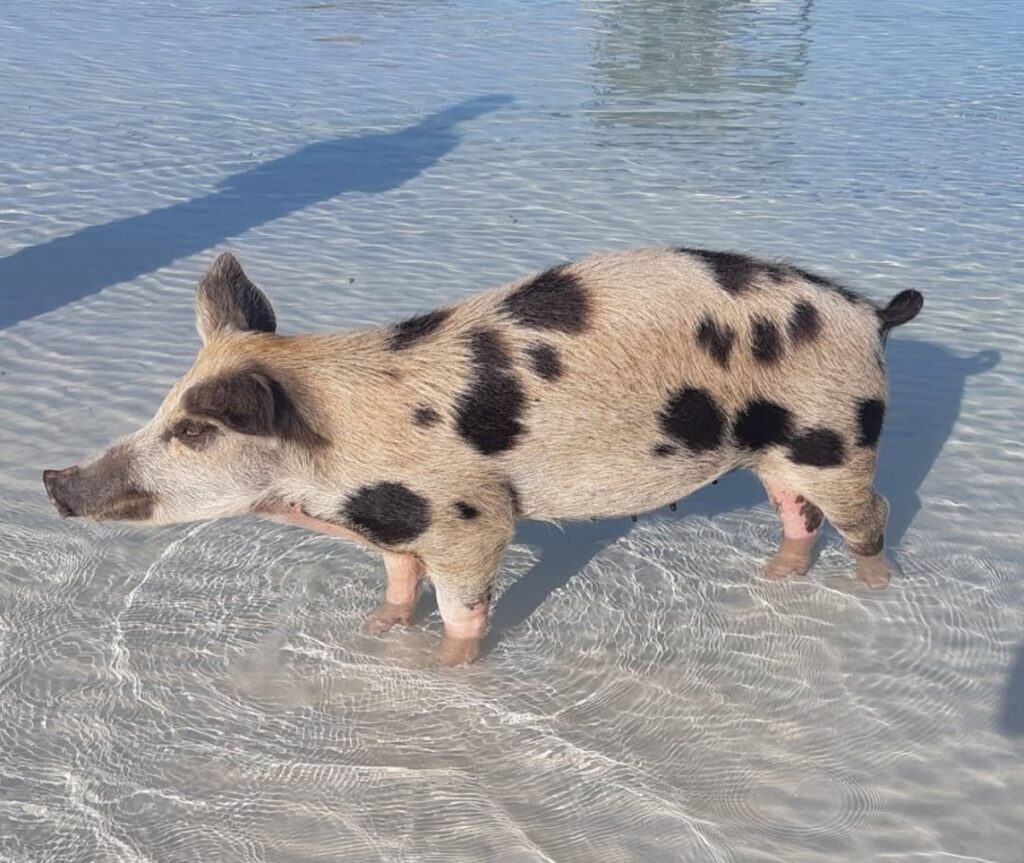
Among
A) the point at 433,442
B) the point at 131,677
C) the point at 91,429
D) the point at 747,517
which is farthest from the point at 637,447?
the point at 91,429

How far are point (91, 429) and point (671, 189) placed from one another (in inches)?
208

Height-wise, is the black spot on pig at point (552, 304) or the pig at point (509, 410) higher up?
the black spot on pig at point (552, 304)

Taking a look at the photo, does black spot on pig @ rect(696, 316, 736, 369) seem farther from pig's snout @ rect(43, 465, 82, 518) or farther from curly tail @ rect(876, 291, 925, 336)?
pig's snout @ rect(43, 465, 82, 518)

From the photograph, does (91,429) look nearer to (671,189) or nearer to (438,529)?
(438,529)

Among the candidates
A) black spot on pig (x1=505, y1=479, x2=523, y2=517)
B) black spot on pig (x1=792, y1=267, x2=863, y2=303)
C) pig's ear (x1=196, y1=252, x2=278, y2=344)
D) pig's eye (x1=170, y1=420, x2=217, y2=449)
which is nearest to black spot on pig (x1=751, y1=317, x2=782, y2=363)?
black spot on pig (x1=792, y1=267, x2=863, y2=303)

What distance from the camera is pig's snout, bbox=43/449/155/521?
4.12 meters

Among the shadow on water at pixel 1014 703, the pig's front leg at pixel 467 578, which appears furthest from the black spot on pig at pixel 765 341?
the shadow on water at pixel 1014 703

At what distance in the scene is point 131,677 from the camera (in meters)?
4.75

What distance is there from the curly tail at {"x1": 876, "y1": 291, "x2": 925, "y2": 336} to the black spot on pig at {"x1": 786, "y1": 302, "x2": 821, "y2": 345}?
1.09 feet

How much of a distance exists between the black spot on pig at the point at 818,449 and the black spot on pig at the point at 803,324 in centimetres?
32

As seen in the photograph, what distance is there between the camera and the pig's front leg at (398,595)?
4.89 meters

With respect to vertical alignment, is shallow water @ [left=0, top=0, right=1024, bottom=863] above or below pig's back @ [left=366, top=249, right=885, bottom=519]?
below

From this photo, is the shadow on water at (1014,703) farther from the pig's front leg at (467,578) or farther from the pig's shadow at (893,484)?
the pig's front leg at (467,578)

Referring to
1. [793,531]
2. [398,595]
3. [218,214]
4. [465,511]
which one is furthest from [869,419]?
[218,214]
